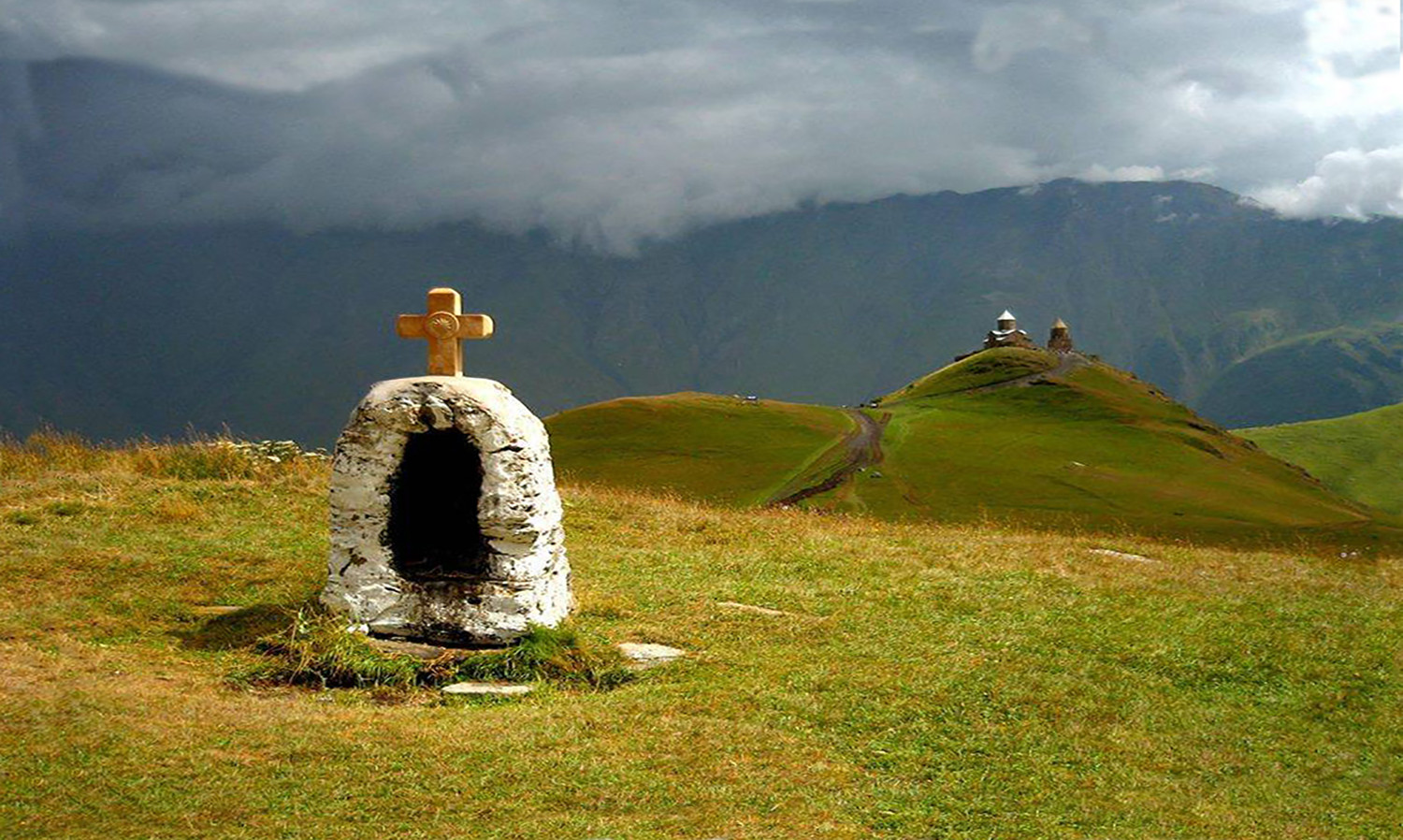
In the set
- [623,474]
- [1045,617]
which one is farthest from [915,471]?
[1045,617]

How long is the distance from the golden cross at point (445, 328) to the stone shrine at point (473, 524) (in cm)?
45

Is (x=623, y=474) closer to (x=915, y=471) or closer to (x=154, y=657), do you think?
(x=915, y=471)

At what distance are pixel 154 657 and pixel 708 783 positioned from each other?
6.29m

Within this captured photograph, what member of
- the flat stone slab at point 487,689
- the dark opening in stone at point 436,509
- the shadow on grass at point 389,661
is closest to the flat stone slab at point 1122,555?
the shadow on grass at point 389,661

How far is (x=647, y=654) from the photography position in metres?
11.6

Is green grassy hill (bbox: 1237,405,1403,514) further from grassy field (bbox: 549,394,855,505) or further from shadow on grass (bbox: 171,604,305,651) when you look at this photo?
shadow on grass (bbox: 171,604,305,651)

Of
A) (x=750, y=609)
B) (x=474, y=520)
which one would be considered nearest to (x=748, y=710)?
(x=750, y=609)

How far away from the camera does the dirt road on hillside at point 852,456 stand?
232ft

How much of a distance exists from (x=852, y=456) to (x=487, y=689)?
243 ft

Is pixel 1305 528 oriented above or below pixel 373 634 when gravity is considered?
below

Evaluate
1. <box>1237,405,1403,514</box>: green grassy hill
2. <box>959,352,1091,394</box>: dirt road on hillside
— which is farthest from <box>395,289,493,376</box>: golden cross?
<box>1237,405,1403,514</box>: green grassy hill

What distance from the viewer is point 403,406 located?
1217 cm

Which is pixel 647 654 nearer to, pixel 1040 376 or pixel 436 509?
pixel 436 509

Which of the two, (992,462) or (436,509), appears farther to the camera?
(992,462)
